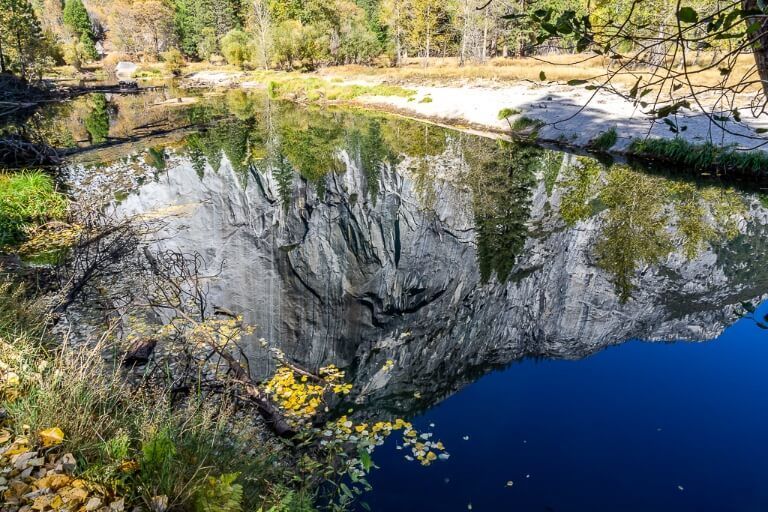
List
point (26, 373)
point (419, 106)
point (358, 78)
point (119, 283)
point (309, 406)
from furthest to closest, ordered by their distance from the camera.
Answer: point (358, 78)
point (419, 106)
point (119, 283)
point (309, 406)
point (26, 373)

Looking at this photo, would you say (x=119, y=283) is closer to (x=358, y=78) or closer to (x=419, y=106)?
(x=419, y=106)

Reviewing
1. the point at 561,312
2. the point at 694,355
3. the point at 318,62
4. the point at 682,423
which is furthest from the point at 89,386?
the point at 318,62

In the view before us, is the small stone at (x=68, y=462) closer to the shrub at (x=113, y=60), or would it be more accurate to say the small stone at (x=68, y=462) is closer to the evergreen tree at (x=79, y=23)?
the shrub at (x=113, y=60)

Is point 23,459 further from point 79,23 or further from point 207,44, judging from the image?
point 79,23

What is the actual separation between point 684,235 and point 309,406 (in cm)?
1087

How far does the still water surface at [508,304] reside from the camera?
5.39 meters

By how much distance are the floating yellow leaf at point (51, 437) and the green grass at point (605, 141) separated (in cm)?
2293

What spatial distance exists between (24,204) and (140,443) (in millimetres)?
10791

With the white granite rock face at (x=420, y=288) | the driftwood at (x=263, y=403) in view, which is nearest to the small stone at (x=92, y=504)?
the driftwood at (x=263, y=403)

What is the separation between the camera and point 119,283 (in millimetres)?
8398

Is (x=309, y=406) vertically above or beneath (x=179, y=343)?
beneath

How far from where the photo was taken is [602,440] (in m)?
5.84

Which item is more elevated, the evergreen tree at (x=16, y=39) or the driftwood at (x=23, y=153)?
the evergreen tree at (x=16, y=39)

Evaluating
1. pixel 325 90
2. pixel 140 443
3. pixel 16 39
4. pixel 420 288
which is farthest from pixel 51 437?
pixel 16 39
